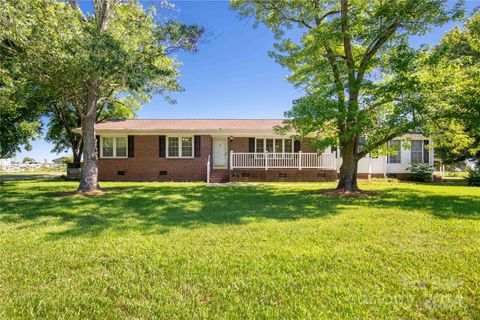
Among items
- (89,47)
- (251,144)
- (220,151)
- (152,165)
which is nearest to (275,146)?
(251,144)

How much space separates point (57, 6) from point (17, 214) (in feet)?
20.6

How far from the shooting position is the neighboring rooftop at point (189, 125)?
15281 millimetres

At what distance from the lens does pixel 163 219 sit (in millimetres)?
5781

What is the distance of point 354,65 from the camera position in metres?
9.70

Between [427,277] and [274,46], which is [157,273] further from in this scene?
[274,46]

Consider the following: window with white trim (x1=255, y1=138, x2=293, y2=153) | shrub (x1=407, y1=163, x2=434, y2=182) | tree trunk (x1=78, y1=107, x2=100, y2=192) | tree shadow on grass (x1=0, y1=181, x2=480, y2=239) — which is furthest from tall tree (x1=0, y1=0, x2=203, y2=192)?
shrub (x1=407, y1=163, x2=434, y2=182)

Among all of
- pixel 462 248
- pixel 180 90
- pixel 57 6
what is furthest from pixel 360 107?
pixel 57 6

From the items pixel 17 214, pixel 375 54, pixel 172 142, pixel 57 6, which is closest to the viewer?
pixel 17 214

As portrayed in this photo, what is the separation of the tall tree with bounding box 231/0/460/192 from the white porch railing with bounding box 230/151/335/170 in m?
4.65

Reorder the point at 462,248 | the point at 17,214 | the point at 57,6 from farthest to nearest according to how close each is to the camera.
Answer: the point at 57,6 < the point at 17,214 < the point at 462,248

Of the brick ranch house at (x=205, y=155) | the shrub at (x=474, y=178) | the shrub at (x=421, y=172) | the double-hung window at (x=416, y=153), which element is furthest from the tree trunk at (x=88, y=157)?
the shrub at (x=474, y=178)

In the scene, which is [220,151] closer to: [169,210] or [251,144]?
[251,144]

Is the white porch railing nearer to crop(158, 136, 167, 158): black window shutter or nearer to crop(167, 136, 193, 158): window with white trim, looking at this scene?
crop(167, 136, 193, 158): window with white trim

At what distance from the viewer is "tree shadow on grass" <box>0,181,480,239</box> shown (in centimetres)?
535
